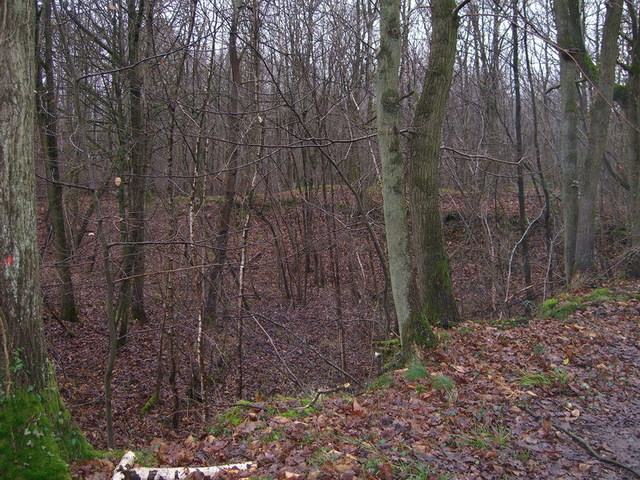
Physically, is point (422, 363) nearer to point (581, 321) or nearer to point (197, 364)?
point (581, 321)

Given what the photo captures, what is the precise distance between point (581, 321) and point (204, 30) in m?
8.42

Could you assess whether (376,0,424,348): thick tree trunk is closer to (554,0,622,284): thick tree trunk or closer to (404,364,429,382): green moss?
(404,364,429,382): green moss

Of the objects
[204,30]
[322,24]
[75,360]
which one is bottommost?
[75,360]

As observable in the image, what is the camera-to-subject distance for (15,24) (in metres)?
4.04

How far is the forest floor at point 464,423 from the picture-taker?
13.3 ft

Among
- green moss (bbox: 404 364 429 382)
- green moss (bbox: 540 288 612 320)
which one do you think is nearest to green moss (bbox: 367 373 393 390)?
green moss (bbox: 404 364 429 382)

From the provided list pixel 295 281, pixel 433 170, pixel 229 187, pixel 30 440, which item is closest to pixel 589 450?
pixel 30 440

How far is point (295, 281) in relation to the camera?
17.9 m

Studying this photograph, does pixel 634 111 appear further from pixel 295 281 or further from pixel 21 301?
pixel 21 301

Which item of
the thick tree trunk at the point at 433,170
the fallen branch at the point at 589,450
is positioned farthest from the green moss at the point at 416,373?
the thick tree trunk at the point at 433,170

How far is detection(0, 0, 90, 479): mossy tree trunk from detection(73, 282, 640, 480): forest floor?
0.40 metres

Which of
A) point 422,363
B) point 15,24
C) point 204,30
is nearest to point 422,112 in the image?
point 422,363

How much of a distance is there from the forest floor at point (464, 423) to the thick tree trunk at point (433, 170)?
1099 millimetres

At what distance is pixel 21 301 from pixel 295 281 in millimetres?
14047
